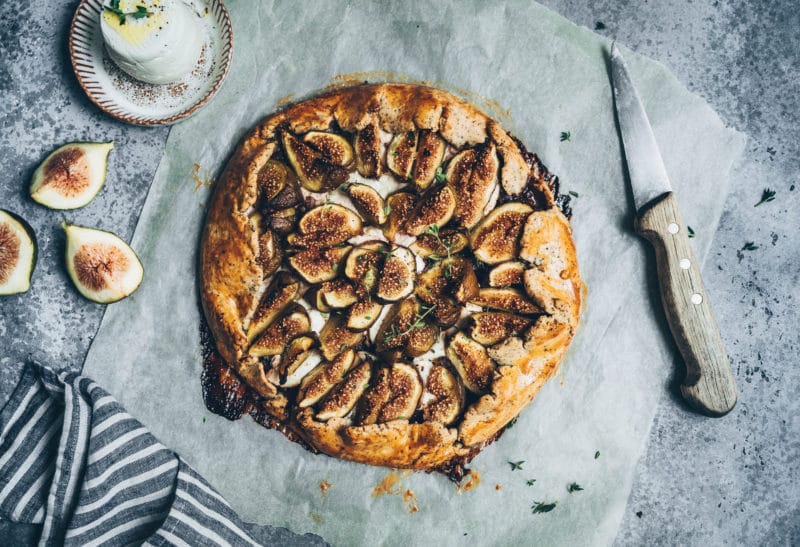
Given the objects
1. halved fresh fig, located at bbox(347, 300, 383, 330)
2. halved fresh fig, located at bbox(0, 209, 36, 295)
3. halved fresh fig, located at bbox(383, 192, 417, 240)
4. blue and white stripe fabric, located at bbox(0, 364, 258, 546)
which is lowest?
blue and white stripe fabric, located at bbox(0, 364, 258, 546)

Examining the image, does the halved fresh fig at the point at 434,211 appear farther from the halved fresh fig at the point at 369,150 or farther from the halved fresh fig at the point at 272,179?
the halved fresh fig at the point at 272,179

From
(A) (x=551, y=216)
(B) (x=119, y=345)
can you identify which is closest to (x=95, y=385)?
(B) (x=119, y=345)

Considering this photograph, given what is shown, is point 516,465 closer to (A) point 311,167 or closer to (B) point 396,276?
(B) point 396,276

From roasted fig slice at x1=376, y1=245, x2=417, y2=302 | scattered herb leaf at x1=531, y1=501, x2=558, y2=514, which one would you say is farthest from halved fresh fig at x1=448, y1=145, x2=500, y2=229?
scattered herb leaf at x1=531, y1=501, x2=558, y2=514

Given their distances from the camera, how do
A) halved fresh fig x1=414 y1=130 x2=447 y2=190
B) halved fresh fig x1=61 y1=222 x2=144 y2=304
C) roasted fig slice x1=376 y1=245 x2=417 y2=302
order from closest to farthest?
roasted fig slice x1=376 y1=245 x2=417 y2=302 → halved fresh fig x1=414 y1=130 x2=447 y2=190 → halved fresh fig x1=61 y1=222 x2=144 y2=304

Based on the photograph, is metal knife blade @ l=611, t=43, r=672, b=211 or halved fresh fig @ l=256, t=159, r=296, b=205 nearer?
halved fresh fig @ l=256, t=159, r=296, b=205

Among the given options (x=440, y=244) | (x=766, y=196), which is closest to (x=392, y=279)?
(x=440, y=244)

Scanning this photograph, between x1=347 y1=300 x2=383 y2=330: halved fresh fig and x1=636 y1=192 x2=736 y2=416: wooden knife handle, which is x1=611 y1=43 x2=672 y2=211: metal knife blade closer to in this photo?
x1=636 y1=192 x2=736 y2=416: wooden knife handle
